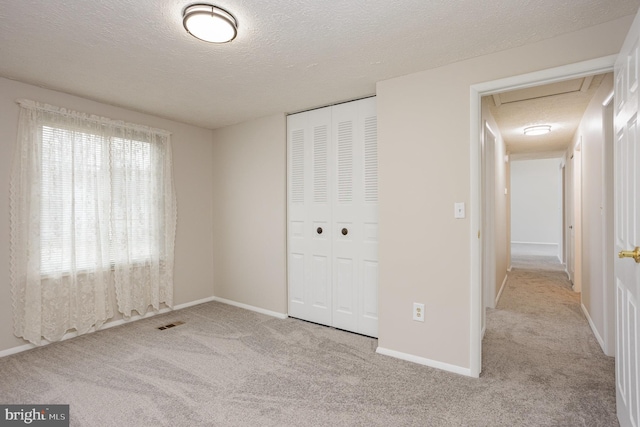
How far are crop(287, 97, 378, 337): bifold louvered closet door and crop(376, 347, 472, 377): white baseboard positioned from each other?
0.37 metres

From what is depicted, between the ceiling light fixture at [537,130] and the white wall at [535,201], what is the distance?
6.48m

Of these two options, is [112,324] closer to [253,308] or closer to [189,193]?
[253,308]

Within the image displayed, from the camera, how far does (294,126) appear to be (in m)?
3.70

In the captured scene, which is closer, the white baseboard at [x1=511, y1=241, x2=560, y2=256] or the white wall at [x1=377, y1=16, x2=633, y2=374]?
the white wall at [x1=377, y1=16, x2=633, y2=374]

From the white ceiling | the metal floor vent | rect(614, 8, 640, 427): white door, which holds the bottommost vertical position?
the metal floor vent

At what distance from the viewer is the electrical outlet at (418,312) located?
263 centimetres

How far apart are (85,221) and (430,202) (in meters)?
3.28

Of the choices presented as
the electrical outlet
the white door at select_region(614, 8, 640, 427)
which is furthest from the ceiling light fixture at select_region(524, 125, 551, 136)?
the electrical outlet

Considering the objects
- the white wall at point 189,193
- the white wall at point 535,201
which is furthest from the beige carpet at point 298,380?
the white wall at point 535,201

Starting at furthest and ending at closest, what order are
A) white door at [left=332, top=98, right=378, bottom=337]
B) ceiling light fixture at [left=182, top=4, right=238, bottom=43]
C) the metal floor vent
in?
the metal floor vent, white door at [left=332, top=98, right=378, bottom=337], ceiling light fixture at [left=182, top=4, right=238, bottom=43]

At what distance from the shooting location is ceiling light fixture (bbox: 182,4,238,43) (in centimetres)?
177

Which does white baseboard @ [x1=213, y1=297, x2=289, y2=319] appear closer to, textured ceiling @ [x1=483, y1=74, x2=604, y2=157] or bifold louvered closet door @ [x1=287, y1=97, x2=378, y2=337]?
bifold louvered closet door @ [x1=287, y1=97, x2=378, y2=337]

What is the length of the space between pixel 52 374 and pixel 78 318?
0.80m

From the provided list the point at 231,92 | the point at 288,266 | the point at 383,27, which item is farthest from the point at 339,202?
the point at 383,27
